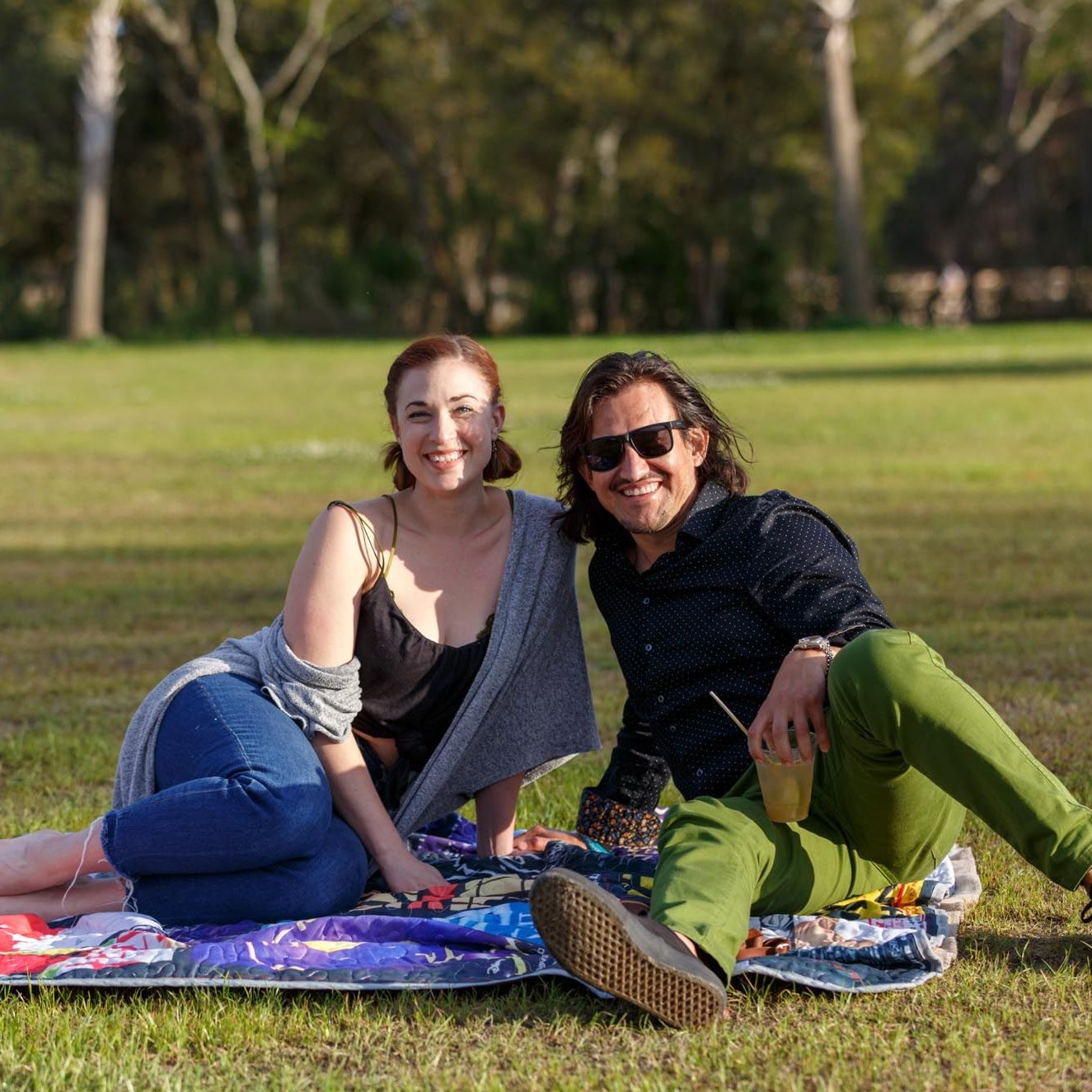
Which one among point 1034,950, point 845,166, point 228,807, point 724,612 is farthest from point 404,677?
point 845,166

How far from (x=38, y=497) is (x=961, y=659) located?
7.75 metres

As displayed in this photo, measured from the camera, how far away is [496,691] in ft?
13.6

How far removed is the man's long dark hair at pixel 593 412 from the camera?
3910 mm

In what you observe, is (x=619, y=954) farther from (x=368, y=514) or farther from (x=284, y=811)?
(x=368, y=514)

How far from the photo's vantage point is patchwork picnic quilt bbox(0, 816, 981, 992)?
3441 mm

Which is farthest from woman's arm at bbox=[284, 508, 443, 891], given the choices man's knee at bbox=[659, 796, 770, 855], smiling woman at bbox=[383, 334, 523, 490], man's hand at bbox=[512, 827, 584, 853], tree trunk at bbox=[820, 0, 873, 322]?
tree trunk at bbox=[820, 0, 873, 322]

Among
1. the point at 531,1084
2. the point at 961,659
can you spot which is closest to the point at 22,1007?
the point at 531,1084

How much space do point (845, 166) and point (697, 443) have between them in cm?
3084

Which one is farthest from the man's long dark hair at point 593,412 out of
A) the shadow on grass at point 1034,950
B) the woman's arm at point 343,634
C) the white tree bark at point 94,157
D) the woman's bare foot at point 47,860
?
the white tree bark at point 94,157

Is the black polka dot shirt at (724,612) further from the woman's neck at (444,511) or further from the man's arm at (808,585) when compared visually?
the woman's neck at (444,511)

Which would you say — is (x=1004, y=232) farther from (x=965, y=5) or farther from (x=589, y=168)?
(x=589, y=168)

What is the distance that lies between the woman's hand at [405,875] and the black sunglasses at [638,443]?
3.34ft

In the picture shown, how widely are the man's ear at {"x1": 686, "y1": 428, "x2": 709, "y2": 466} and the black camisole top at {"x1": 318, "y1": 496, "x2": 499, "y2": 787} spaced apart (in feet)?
2.17

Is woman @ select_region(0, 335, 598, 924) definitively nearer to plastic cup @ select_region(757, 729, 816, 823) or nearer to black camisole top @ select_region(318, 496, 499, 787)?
black camisole top @ select_region(318, 496, 499, 787)
